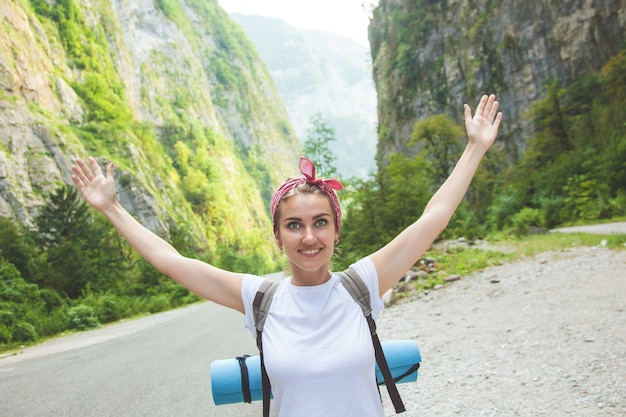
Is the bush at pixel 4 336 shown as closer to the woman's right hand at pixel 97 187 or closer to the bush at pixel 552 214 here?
the woman's right hand at pixel 97 187

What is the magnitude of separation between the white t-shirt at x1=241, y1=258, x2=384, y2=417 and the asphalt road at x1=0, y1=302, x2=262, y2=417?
2.91 m

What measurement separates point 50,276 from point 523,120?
3279cm

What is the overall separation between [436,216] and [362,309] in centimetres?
56

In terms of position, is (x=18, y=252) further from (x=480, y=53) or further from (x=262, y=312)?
(x=480, y=53)

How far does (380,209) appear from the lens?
51.5 feet

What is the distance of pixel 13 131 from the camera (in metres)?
30.7

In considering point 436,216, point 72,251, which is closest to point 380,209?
point 72,251

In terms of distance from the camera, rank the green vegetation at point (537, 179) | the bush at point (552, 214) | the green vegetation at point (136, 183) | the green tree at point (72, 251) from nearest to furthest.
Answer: the green vegetation at point (537, 179), the green vegetation at point (136, 183), the green tree at point (72, 251), the bush at point (552, 214)

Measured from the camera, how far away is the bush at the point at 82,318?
15430 mm

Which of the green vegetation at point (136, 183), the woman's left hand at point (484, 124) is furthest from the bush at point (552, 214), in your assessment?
the woman's left hand at point (484, 124)

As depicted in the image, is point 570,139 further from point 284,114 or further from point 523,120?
point 284,114

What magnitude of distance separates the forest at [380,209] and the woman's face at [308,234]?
56 centimetres

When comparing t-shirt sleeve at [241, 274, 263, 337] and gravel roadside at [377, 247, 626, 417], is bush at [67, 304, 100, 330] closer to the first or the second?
gravel roadside at [377, 247, 626, 417]

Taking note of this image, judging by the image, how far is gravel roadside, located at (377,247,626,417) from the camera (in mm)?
4055
